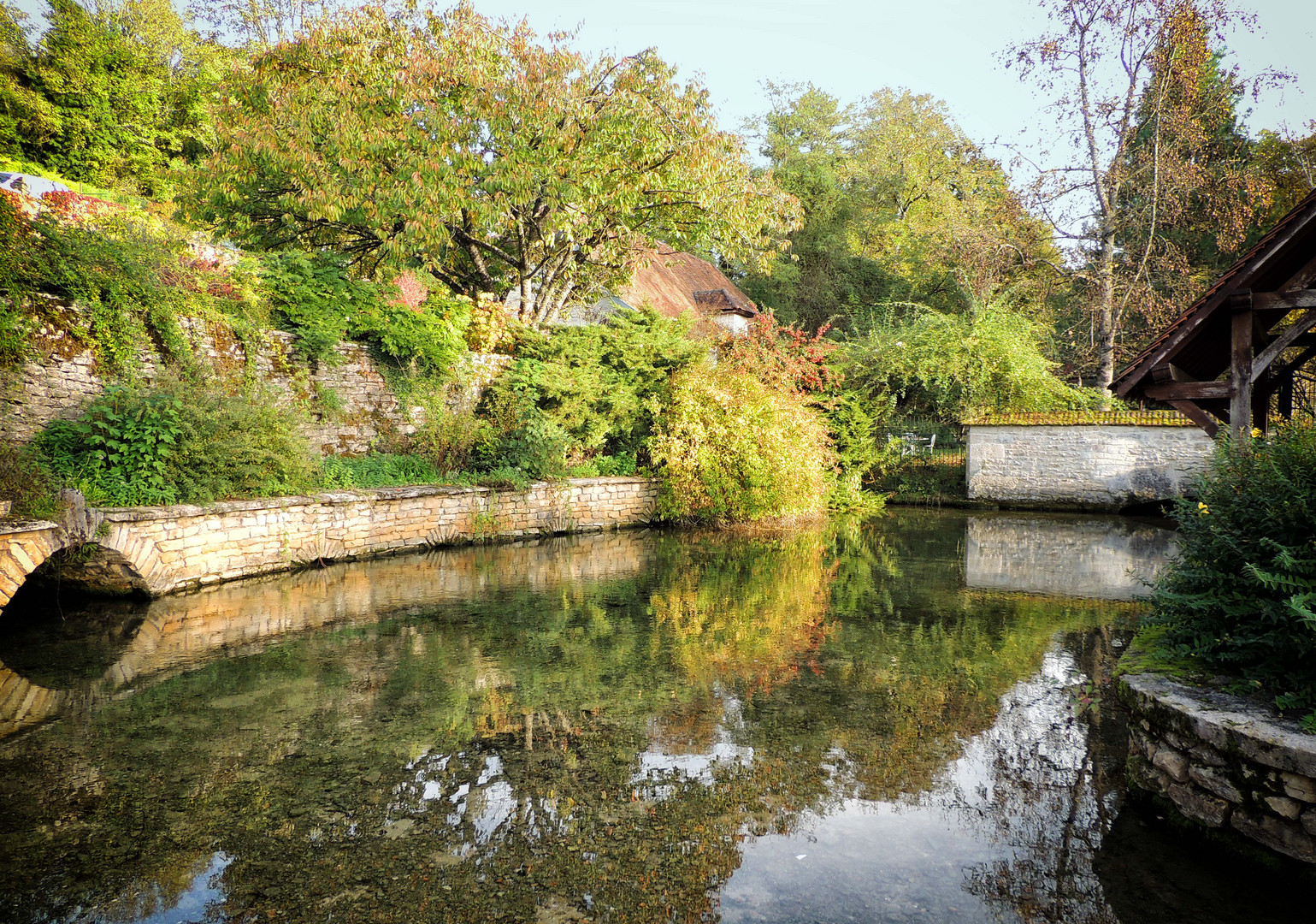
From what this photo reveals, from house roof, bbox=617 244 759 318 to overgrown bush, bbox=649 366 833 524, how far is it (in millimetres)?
10020

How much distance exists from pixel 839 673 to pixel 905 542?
25.5ft

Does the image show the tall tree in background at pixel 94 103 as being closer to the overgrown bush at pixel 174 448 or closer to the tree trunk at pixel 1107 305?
the overgrown bush at pixel 174 448

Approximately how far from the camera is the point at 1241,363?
6008 mm

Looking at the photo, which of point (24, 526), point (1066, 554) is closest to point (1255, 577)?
point (1066, 554)

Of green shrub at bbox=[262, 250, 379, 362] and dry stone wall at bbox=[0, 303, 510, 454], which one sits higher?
green shrub at bbox=[262, 250, 379, 362]

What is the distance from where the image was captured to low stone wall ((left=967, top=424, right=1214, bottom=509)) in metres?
17.8

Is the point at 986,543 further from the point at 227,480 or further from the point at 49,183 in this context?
the point at 49,183

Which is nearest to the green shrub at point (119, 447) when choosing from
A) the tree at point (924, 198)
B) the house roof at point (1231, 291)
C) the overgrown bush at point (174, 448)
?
the overgrown bush at point (174, 448)

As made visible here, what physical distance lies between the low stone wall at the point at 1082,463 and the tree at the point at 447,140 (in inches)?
370

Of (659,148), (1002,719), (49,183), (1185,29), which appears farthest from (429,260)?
(1185,29)

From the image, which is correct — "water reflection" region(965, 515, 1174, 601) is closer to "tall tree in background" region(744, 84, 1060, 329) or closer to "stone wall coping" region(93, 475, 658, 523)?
"stone wall coping" region(93, 475, 658, 523)

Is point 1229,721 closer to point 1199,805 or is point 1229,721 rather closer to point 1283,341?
point 1199,805

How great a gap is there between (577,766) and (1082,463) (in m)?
18.1

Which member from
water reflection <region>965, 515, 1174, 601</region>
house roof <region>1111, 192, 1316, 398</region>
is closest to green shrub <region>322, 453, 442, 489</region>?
water reflection <region>965, 515, 1174, 601</region>
